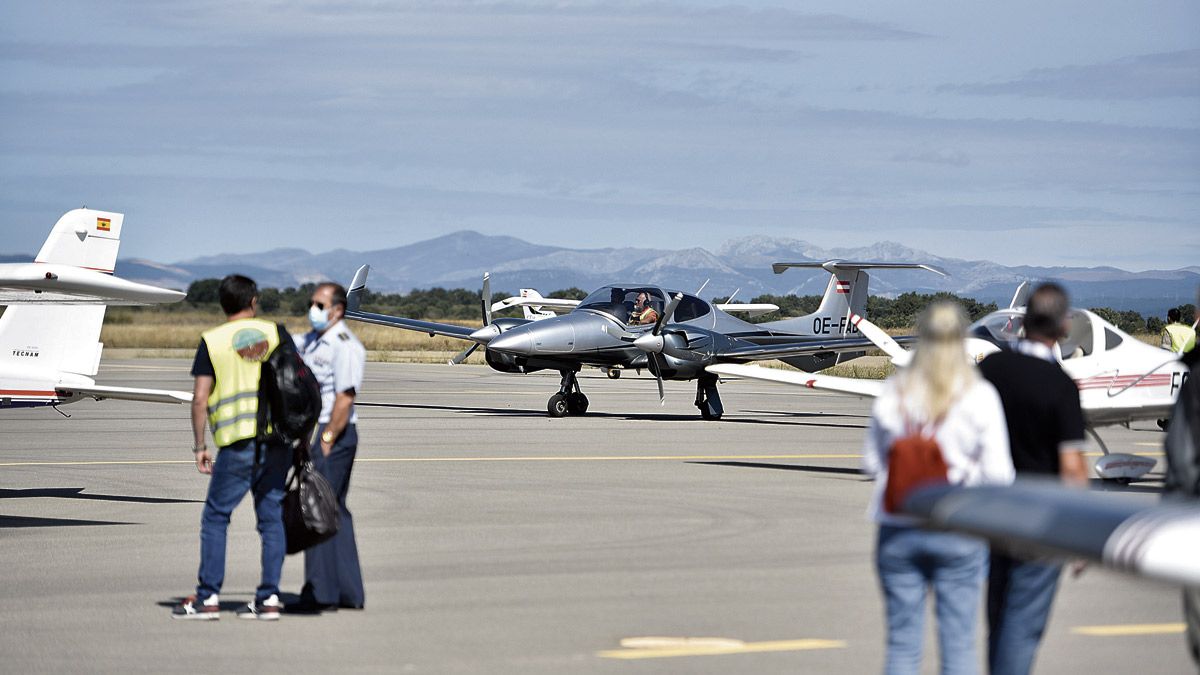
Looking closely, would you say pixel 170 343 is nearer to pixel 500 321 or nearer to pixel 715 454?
pixel 500 321

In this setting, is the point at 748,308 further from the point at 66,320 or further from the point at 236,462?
the point at 236,462

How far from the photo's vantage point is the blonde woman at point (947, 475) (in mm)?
5059

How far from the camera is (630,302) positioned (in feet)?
83.1

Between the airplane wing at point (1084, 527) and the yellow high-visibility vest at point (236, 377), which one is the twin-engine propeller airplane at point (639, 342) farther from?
the airplane wing at point (1084, 527)

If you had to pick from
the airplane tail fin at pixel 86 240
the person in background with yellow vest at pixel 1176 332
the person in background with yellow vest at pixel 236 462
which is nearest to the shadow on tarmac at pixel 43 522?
the airplane tail fin at pixel 86 240

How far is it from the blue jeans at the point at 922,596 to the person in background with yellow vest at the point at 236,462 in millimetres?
3964

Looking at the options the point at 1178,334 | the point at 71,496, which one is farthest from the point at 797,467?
the point at 71,496

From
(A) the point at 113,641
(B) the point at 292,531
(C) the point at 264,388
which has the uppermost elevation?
(C) the point at 264,388

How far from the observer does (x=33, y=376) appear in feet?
44.1

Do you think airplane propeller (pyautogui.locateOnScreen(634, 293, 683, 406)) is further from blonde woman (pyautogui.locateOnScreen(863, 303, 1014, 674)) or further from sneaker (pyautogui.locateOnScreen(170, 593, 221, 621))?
blonde woman (pyautogui.locateOnScreen(863, 303, 1014, 674))

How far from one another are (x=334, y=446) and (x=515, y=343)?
15.9 meters

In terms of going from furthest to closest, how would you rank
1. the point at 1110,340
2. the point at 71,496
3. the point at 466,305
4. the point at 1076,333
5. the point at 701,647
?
the point at 466,305, the point at 1076,333, the point at 1110,340, the point at 71,496, the point at 701,647

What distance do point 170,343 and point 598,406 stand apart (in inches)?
1851

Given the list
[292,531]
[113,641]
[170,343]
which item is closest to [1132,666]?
[292,531]
